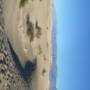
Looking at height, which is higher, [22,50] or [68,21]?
[68,21]

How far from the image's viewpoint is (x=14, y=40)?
292 cm

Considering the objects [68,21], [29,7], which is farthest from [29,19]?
[68,21]

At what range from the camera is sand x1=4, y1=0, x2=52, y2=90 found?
2.73 metres

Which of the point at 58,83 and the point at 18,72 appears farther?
the point at 18,72

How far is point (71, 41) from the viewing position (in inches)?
106

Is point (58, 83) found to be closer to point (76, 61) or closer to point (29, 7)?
point (76, 61)

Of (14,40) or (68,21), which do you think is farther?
(14,40)

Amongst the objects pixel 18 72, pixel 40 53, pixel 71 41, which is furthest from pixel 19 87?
pixel 71 41

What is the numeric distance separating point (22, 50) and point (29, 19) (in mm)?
191

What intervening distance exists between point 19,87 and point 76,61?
0.42 metres

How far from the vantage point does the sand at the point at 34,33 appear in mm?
2730

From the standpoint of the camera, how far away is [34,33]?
2816mm

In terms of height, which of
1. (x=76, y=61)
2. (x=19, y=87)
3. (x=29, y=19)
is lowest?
(x=19, y=87)

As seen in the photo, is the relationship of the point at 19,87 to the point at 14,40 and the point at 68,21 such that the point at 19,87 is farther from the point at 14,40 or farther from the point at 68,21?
the point at 68,21
